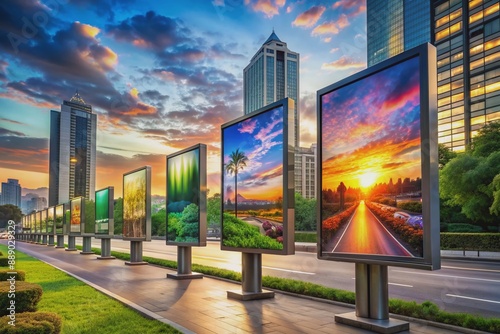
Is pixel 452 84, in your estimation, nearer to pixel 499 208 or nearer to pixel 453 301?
pixel 499 208

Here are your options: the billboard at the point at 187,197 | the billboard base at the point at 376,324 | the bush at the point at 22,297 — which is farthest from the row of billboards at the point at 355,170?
the bush at the point at 22,297

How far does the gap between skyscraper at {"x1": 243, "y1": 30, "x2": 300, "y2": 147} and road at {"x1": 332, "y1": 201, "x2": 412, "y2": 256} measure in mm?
87278

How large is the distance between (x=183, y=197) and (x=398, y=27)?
108 meters

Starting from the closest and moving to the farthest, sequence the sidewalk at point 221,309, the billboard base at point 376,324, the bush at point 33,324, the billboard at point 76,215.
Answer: the bush at point 33,324, the billboard base at point 376,324, the sidewalk at point 221,309, the billboard at point 76,215

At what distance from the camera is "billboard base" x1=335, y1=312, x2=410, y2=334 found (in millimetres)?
6449

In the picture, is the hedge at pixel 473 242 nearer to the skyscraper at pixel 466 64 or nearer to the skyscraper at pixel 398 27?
the skyscraper at pixel 466 64

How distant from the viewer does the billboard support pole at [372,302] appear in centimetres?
661

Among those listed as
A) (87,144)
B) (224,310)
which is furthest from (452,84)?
(224,310)

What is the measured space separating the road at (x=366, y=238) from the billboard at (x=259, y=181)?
158cm

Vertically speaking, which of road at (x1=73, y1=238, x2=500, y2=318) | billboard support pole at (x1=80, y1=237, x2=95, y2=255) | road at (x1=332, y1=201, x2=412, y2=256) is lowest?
billboard support pole at (x1=80, y1=237, x2=95, y2=255)

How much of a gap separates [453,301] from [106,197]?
1819 cm

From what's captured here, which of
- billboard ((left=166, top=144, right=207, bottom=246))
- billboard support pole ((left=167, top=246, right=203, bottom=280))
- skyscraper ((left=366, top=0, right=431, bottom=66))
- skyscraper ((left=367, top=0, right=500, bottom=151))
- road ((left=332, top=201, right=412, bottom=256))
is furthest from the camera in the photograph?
skyscraper ((left=366, top=0, right=431, bottom=66))

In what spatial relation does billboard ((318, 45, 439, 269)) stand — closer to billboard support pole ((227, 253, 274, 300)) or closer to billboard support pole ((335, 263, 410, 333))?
billboard support pole ((335, 263, 410, 333))

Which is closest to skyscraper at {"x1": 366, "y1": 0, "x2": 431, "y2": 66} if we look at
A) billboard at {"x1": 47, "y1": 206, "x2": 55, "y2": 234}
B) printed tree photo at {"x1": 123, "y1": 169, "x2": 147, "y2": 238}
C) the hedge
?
the hedge
